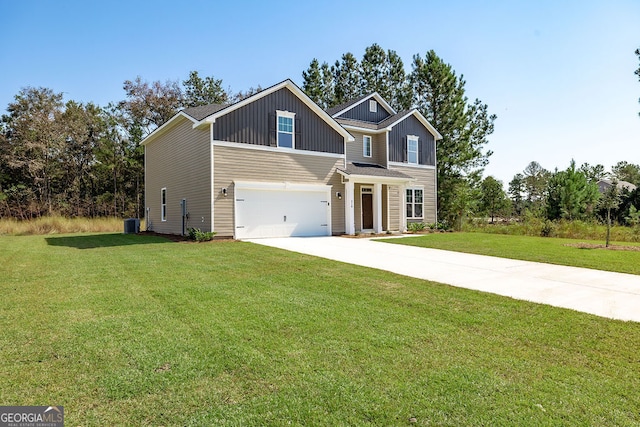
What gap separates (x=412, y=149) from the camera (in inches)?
824

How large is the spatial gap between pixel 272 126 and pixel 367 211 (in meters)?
7.07

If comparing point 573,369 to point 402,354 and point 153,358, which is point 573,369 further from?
point 153,358

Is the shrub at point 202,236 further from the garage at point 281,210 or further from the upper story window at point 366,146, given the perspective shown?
the upper story window at point 366,146

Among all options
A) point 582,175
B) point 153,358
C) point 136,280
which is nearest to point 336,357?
point 153,358

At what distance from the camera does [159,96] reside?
3083cm

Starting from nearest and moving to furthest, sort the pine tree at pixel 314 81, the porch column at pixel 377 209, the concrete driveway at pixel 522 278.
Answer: the concrete driveway at pixel 522 278 → the porch column at pixel 377 209 → the pine tree at pixel 314 81

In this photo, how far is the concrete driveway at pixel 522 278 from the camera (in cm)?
500

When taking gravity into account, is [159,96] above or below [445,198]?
above

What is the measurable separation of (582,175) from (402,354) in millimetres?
30128

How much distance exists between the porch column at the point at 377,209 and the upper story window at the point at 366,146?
2.76 metres

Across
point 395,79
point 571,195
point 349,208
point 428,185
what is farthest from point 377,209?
point 395,79

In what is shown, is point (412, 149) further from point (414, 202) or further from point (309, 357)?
point (309, 357)

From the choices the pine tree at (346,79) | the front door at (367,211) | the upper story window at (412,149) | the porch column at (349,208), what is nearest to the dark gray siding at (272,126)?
the porch column at (349,208)

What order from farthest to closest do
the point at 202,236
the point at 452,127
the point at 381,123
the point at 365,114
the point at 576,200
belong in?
the point at 452,127 < the point at 576,200 < the point at 365,114 < the point at 381,123 < the point at 202,236
